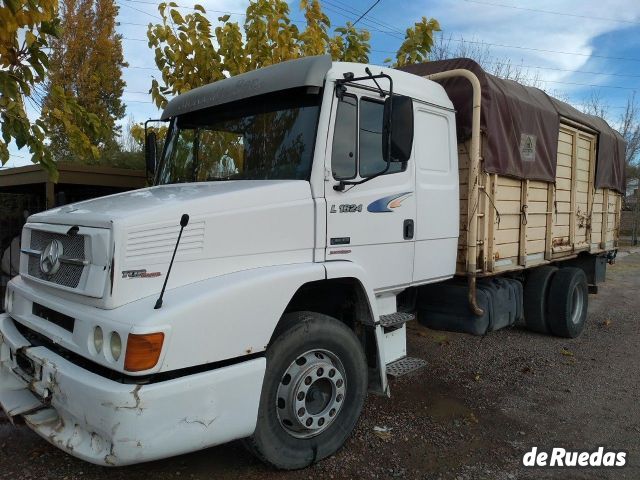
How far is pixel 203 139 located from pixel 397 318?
2193mm

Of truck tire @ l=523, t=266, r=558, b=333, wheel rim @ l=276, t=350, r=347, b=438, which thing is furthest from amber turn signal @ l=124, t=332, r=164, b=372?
truck tire @ l=523, t=266, r=558, b=333

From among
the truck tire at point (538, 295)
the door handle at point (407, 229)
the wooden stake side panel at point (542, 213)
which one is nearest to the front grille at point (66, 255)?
the door handle at point (407, 229)

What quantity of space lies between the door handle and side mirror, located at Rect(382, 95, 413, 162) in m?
0.80

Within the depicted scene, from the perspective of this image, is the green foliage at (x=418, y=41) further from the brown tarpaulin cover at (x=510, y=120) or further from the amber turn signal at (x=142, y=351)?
the amber turn signal at (x=142, y=351)

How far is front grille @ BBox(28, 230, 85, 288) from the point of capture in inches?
122

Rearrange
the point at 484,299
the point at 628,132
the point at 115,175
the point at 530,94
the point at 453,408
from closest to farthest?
the point at 453,408 < the point at 484,299 < the point at 530,94 < the point at 115,175 < the point at 628,132

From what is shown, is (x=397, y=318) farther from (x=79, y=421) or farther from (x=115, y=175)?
(x=115, y=175)

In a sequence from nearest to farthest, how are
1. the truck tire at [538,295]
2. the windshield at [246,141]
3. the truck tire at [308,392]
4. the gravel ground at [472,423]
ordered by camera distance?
the truck tire at [308,392] → the gravel ground at [472,423] → the windshield at [246,141] → the truck tire at [538,295]

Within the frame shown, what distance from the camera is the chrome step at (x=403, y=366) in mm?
4156

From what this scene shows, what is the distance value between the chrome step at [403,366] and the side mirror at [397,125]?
1714mm

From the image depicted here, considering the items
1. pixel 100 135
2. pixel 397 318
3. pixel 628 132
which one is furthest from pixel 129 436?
pixel 628 132

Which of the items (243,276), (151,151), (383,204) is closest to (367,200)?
(383,204)

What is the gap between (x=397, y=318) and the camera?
4.31 metres

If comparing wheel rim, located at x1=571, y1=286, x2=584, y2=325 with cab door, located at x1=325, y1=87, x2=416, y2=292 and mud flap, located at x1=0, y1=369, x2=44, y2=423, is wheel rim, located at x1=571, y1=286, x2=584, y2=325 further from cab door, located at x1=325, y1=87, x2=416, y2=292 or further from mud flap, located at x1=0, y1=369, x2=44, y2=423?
mud flap, located at x1=0, y1=369, x2=44, y2=423
